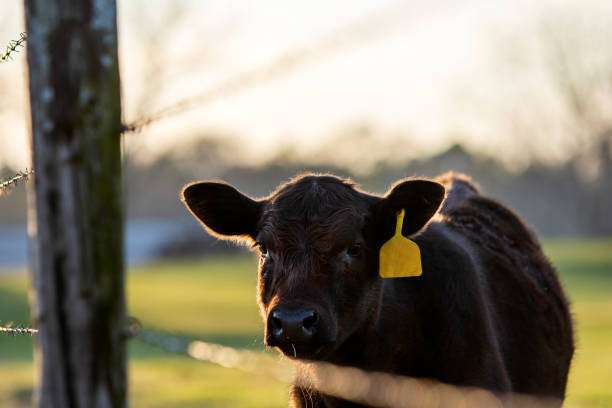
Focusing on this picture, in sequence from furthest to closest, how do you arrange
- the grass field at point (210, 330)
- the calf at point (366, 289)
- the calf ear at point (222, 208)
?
the grass field at point (210, 330)
the calf ear at point (222, 208)
the calf at point (366, 289)

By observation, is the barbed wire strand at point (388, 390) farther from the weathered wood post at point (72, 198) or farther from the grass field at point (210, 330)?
the weathered wood post at point (72, 198)

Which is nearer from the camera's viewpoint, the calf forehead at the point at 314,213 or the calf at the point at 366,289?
the calf at the point at 366,289

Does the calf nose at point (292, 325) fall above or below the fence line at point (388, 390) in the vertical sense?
above

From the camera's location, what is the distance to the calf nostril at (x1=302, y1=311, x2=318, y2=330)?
10.8 feet

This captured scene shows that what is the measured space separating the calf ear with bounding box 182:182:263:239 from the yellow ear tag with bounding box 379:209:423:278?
795 mm

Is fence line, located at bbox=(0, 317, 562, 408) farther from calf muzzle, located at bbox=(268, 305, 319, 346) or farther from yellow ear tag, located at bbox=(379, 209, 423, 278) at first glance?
yellow ear tag, located at bbox=(379, 209, 423, 278)

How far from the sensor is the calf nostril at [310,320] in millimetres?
3297

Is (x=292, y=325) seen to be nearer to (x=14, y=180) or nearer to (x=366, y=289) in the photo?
(x=366, y=289)

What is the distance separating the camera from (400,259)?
3.67m

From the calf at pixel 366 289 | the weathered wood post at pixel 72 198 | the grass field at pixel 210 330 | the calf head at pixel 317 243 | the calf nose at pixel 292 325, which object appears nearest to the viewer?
the weathered wood post at pixel 72 198

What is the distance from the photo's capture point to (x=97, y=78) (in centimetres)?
212

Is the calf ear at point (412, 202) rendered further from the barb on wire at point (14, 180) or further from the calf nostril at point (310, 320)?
the barb on wire at point (14, 180)

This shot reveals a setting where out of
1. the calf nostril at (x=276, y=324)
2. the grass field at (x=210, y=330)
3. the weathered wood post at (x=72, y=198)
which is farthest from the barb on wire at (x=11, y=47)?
the grass field at (x=210, y=330)

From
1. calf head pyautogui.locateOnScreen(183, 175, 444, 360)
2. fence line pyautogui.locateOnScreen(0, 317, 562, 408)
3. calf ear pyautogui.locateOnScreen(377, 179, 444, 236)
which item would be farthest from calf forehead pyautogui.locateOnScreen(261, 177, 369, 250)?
fence line pyautogui.locateOnScreen(0, 317, 562, 408)
